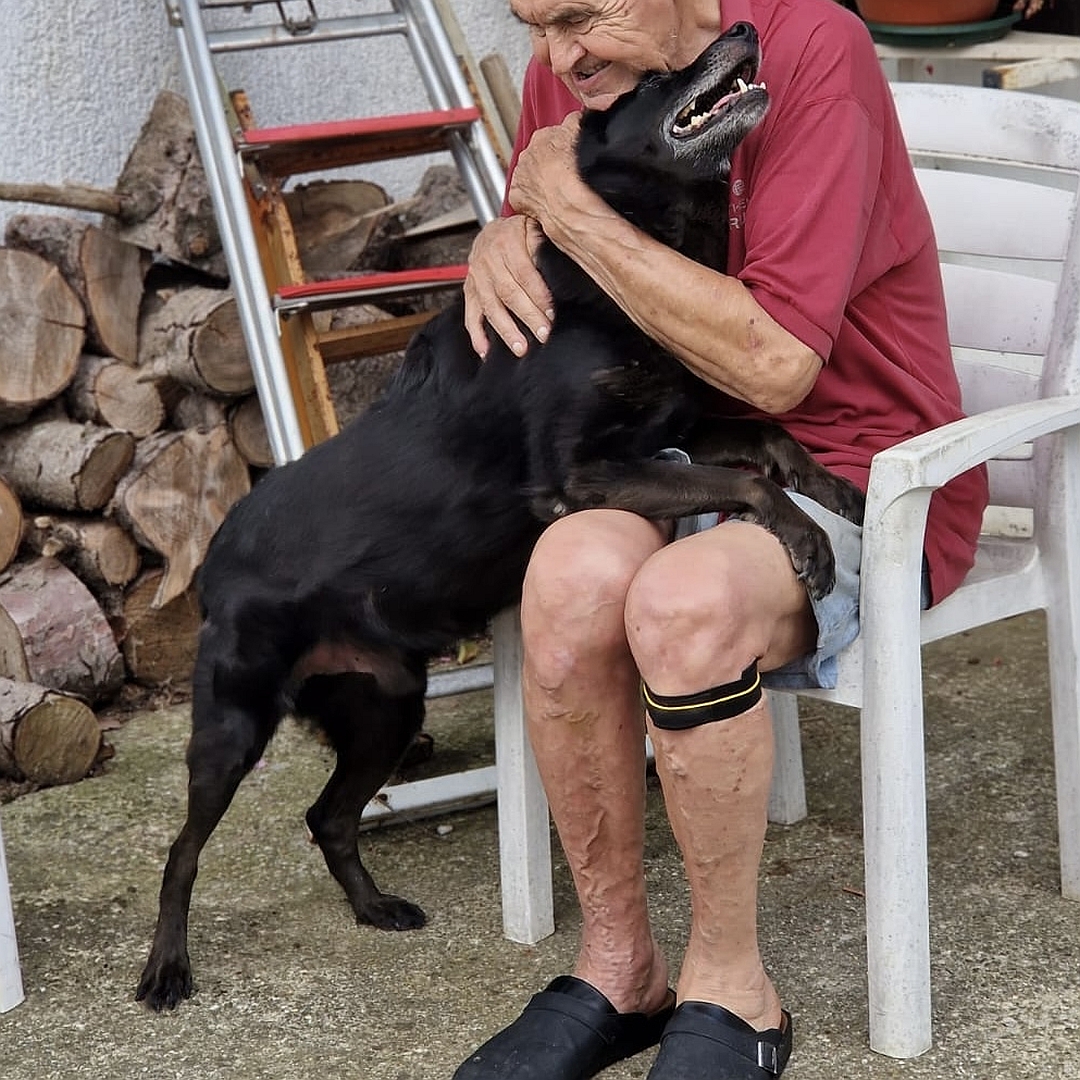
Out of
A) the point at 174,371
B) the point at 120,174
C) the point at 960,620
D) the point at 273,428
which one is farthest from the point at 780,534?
the point at 120,174

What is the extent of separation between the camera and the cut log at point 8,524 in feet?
11.6

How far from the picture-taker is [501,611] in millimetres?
2518

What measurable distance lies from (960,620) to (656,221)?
0.73 meters

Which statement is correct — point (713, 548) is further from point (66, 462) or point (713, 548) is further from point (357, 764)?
point (66, 462)

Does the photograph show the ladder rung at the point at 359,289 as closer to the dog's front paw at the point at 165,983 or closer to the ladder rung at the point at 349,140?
the ladder rung at the point at 349,140

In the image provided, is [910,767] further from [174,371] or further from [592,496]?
[174,371]

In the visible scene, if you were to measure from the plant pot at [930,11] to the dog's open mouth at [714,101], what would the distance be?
6.87ft

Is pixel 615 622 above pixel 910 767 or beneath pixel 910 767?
above

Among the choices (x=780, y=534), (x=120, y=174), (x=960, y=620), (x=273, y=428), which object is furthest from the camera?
(x=120, y=174)

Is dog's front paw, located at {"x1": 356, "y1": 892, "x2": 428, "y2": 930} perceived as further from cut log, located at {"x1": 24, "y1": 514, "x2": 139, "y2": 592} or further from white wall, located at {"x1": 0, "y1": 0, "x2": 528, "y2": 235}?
white wall, located at {"x1": 0, "y1": 0, "x2": 528, "y2": 235}

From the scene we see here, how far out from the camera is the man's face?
2.16 meters

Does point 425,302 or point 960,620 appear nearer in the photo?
point 960,620

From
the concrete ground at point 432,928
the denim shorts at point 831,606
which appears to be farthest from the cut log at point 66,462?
the denim shorts at point 831,606

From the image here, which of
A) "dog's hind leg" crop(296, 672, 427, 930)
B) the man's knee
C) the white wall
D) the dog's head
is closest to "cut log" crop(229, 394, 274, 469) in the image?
the white wall
